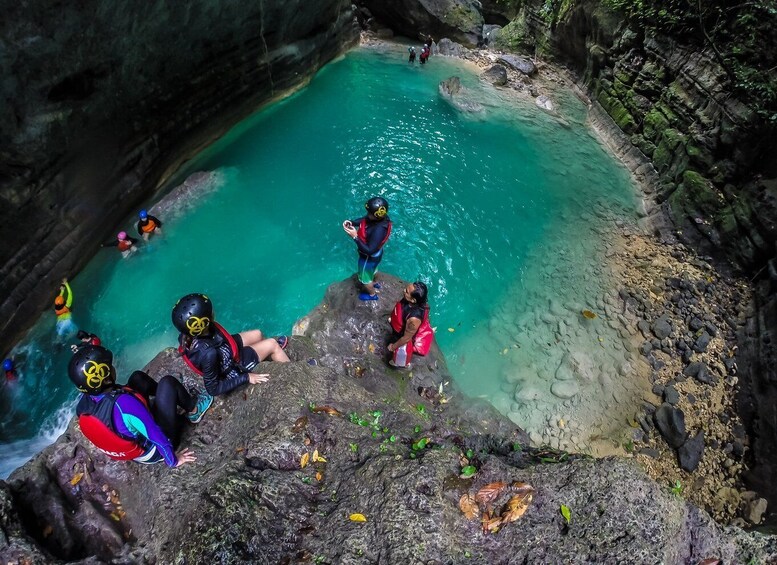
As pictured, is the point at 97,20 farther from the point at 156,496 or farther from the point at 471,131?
the point at 471,131

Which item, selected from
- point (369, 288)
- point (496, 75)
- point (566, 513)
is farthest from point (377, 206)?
point (496, 75)

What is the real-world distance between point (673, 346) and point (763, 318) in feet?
6.59

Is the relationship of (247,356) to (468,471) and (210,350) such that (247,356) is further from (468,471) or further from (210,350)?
(468,471)

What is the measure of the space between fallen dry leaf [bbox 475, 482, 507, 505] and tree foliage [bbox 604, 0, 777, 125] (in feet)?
37.4

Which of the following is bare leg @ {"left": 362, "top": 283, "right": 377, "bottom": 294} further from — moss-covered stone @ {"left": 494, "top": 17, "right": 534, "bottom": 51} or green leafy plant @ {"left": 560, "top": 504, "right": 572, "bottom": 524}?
moss-covered stone @ {"left": 494, "top": 17, "right": 534, "bottom": 51}

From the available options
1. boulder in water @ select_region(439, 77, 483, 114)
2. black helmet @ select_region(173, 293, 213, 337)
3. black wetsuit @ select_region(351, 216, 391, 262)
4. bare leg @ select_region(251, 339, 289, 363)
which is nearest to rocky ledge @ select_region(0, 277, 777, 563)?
bare leg @ select_region(251, 339, 289, 363)

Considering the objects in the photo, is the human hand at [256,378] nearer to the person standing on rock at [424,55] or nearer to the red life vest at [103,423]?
the red life vest at [103,423]

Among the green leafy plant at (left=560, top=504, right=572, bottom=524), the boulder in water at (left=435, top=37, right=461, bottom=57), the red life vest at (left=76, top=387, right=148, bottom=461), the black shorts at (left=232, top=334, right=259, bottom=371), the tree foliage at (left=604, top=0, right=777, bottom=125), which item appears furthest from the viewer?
the boulder in water at (left=435, top=37, right=461, bottom=57)

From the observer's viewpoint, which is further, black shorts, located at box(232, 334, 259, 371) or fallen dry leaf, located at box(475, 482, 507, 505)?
black shorts, located at box(232, 334, 259, 371)

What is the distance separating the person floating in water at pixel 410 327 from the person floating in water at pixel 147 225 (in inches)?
269

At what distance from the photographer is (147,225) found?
32.9ft

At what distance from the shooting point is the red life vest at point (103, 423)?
11.9 feet

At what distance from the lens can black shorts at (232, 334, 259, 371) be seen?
506 centimetres

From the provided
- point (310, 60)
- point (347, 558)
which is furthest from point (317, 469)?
point (310, 60)
